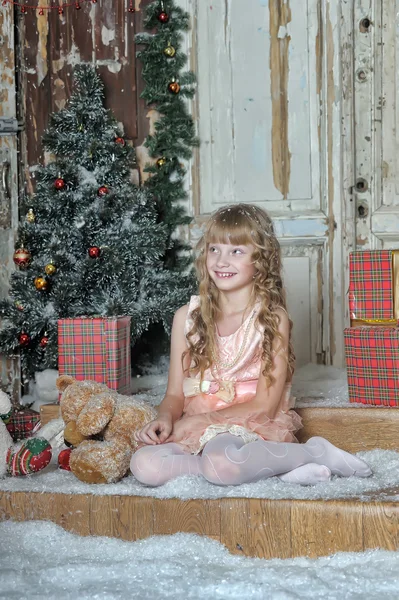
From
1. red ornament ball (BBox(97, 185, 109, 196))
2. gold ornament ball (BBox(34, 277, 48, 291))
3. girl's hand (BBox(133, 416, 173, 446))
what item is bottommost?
girl's hand (BBox(133, 416, 173, 446))

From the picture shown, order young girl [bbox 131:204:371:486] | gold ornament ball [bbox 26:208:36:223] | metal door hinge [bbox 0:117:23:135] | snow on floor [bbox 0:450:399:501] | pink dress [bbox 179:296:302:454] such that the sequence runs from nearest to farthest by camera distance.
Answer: snow on floor [bbox 0:450:399:501] < young girl [bbox 131:204:371:486] < pink dress [bbox 179:296:302:454] < gold ornament ball [bbox 26:208:36:223] < metal door hinge [bbox 0:117:23:135]

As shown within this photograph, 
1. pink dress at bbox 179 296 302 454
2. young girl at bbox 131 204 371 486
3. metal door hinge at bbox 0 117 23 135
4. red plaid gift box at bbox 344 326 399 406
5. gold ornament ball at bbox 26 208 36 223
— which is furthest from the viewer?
metal door hinge at bbox 0 117 23 135

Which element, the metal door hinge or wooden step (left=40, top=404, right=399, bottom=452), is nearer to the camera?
wooden step (left=40, top=404, right=399, bottom=452)

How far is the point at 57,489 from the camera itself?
2326 millimetres

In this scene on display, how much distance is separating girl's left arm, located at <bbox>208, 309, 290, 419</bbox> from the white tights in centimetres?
13

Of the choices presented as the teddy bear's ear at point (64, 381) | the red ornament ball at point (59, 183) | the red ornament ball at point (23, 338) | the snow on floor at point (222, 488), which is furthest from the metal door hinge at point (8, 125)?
the snow on floor at point (222, 488)

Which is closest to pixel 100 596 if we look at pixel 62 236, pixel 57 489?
pixel 57 489

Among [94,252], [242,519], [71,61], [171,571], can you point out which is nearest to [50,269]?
[94,252]

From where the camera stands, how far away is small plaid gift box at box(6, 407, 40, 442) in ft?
10.2

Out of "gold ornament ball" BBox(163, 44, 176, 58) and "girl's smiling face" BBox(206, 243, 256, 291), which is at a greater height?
"gold ornament ball" BBox(163, 44, 176, 58)

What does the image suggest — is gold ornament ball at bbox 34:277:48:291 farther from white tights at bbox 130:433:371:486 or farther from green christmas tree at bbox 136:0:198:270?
white tights at bbox 130:433:371:486

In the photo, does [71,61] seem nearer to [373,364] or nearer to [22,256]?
[22,256]

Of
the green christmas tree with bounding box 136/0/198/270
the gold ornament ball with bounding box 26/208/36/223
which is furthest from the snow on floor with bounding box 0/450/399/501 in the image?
the green christmas tree with bounding box 136/0/198/270

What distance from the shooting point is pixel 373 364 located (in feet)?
9.82
